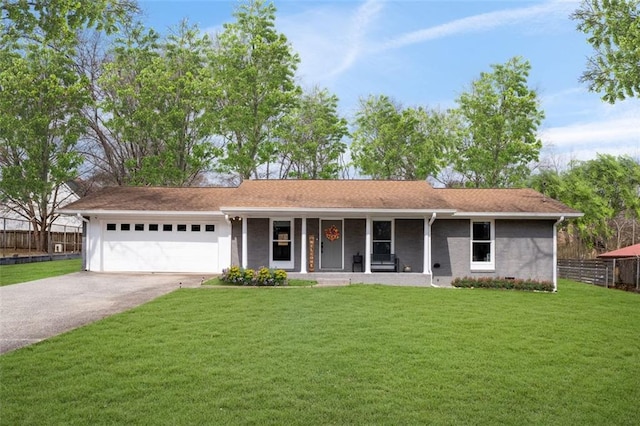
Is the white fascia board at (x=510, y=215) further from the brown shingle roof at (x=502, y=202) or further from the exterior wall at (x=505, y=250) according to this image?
the exterior wall at (x=505, y=250)

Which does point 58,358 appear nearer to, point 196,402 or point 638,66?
point 196,402

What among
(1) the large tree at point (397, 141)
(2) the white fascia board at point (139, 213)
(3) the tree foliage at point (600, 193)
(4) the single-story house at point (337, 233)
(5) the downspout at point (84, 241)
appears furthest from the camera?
(1) the large tree at point (397, 141)

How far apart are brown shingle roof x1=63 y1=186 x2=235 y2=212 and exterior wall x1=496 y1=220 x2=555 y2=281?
1078 centimetres

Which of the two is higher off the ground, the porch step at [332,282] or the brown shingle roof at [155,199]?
the brown shingle roof at [155,199]

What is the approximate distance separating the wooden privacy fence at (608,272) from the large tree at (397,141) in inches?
523

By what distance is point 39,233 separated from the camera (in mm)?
32281

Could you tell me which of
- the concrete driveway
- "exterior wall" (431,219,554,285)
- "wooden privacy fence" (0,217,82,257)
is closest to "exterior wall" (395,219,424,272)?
"exterior wall" (431,219,554,285)

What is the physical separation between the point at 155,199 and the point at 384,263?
9848mm

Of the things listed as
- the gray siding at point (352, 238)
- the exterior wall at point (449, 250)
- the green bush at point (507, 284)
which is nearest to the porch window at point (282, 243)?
the gray siding at point (352, 238)

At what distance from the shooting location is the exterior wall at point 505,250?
19.1 metres

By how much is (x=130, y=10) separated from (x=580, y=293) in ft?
54.3

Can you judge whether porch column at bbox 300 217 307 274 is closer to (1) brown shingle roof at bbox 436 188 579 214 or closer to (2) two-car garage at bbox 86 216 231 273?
(2) two-car garage at bbox 86 216 231 273

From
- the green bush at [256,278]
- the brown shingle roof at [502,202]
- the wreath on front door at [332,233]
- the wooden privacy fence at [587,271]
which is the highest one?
the brown shingle roof at [502,202]

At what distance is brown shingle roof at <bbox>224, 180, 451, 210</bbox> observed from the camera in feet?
59.9
